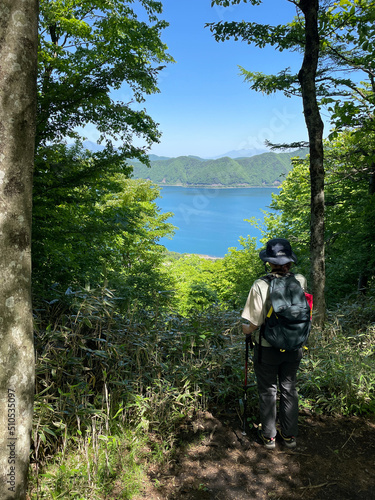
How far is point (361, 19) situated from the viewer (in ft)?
15.2

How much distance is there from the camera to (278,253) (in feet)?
9.09

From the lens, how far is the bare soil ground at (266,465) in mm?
2367

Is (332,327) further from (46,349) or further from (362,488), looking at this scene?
(46,349)

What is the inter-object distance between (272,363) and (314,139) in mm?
3844

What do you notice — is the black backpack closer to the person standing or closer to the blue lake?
the person standing

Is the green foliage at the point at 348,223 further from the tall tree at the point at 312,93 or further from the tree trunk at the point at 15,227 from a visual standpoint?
the tree trunk at the point at 15,227

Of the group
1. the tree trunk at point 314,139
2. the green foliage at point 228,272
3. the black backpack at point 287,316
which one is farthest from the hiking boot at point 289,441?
the green foliage at point 228,272

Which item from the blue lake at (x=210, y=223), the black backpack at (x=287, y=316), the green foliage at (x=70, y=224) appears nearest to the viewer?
the black backpack at (x=287, y=316)

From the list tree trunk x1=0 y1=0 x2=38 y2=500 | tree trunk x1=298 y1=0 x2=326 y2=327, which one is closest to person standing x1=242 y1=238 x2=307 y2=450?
tree trunk x1=0 y1=0 x2=38 y2=500

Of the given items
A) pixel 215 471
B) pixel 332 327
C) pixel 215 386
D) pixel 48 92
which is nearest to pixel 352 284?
pixel 332 327

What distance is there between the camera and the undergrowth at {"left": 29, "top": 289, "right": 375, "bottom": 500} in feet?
7.50

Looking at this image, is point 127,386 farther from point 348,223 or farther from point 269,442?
point 348,223

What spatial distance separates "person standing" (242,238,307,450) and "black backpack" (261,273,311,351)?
0.34ft

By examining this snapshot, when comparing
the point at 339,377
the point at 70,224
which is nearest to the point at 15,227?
the point at 339,377
